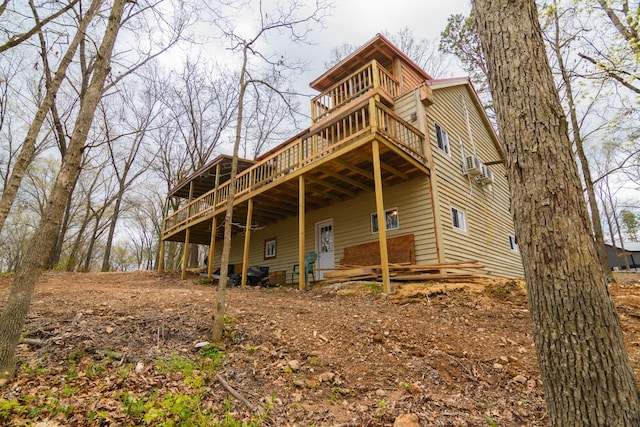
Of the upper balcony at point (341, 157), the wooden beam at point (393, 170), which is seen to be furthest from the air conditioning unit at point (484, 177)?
the wooden beam at point (393, 170)

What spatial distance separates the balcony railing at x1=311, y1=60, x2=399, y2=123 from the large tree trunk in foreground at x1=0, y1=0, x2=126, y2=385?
22.1 ft

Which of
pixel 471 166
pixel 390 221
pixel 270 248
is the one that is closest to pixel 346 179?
pixel 390 221

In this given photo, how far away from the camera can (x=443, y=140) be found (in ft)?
33.9

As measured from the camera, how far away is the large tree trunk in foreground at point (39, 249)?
2.80 metres

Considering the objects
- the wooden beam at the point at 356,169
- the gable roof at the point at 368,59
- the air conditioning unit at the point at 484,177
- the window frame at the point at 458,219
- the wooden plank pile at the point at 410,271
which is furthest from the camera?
the air conditioning unit at the point at 484,177

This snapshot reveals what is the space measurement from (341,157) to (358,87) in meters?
4.29

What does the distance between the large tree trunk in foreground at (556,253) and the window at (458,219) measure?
24.8ft

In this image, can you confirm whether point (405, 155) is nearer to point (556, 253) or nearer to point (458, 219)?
point (458, 219)

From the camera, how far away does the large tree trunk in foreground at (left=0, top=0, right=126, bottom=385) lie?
2805 mm

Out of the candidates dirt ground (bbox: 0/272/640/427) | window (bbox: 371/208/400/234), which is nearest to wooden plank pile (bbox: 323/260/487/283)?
window (bbox: 371/208/400/234)

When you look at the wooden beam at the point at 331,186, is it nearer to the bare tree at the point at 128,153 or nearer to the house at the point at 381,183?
the house at the point at 381,183

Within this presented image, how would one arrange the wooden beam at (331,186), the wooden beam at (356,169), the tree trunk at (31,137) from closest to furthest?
the tree trunk at (31,137) → the wooden beam at (356,169) → the wooden beam at (331,186)

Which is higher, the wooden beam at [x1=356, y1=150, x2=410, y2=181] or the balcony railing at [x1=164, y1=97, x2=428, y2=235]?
the balcony railing at [x1=164, y1=97, x2=428, y2=235]

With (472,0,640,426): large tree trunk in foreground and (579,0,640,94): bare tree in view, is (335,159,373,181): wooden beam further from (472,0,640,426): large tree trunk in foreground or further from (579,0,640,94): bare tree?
(579,0,640,94): bare tree
